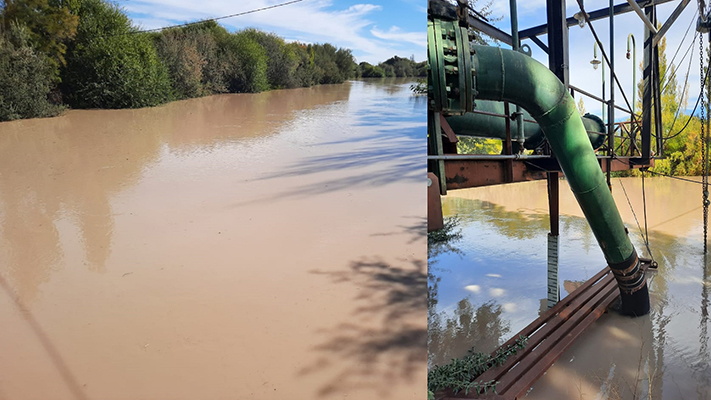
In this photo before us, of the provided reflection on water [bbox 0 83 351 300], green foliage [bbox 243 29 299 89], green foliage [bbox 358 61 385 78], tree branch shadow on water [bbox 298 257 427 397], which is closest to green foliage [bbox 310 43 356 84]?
green foliage [bbox 358 61 385 78]

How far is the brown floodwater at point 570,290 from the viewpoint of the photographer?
3006 mm

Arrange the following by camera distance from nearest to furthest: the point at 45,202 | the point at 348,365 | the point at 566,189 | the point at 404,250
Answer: the point at 348,365 → the point at 404,250 → the point at 45,202 → the point at 566,189

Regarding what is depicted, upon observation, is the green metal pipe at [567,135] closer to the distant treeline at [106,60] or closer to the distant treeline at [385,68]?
the distant treeline at [106,60]

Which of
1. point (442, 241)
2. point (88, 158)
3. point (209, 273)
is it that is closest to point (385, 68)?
point (442, 241)

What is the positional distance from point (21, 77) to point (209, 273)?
6.71 meters

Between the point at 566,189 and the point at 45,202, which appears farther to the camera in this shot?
the point at 566,189

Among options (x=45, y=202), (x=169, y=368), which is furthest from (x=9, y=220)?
(x=169, y=368)

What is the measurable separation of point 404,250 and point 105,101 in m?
7.59

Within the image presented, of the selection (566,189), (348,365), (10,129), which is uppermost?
(10,129)

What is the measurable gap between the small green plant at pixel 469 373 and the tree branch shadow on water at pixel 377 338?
173 mm

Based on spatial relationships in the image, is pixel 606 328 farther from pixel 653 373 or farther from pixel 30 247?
pixel 30 247

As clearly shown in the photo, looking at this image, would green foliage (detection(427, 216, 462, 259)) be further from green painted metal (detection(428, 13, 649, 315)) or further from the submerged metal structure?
green painted metal (detection(428, 13, 649, 315))

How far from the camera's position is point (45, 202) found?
5.05 metres

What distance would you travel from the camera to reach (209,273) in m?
3.24
